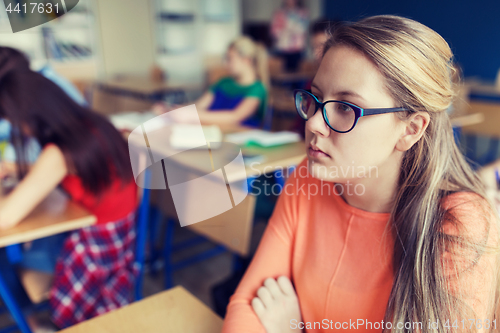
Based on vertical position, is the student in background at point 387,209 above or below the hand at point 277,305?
above

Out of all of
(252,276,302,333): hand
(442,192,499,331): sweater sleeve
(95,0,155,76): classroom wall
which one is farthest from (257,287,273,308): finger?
(95,0,155,76): classroom wall

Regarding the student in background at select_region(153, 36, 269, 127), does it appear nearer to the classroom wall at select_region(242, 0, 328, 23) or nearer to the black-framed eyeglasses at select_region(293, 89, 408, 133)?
the black-framed eyeglasses at select_region(293, 89, 408, 133)

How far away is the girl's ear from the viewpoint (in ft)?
2.38

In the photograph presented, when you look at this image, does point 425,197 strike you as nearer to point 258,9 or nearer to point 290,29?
point 290,29

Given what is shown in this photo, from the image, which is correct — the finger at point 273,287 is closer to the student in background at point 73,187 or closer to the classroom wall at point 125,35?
the student in background at point 73,187

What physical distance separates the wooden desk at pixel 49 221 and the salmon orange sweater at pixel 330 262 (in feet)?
2.50

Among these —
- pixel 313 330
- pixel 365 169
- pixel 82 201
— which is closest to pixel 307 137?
pixel 365 169

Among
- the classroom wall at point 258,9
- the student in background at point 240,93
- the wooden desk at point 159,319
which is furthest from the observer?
the classroom wall at point 258,9

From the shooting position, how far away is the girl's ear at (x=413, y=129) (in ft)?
2.38

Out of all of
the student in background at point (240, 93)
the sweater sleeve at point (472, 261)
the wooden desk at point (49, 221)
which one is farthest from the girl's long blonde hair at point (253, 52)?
the sweater sleeve at point (472, 261)

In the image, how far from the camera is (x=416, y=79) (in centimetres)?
69

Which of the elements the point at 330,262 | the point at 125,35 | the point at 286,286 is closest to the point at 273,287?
the point at 286,286

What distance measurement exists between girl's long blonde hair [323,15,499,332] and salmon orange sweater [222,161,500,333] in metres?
0.01

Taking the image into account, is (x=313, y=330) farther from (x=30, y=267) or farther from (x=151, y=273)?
(x=151, y=273)
